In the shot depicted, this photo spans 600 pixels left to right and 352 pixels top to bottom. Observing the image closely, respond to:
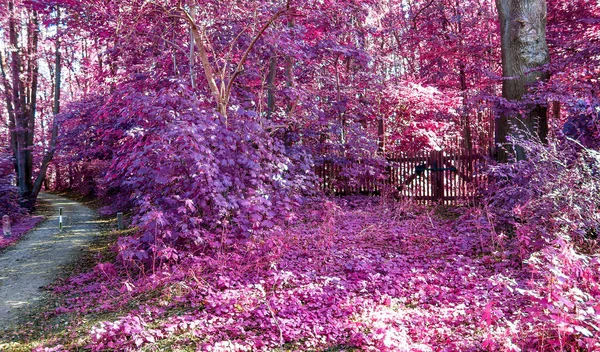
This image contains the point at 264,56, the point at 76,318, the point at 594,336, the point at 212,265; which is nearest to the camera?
the point at 594,336

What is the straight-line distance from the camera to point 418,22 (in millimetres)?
14648

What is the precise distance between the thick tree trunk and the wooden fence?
1.86 m

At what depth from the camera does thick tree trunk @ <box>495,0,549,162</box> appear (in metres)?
8.20

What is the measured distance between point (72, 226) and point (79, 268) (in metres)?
5.00

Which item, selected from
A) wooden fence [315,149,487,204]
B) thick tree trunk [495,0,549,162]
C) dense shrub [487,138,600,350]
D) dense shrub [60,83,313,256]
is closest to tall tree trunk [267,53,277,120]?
wooden fence [315,149,487,204]

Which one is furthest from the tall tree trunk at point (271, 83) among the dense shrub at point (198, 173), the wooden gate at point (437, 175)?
the wooden gate at point (437, 175)

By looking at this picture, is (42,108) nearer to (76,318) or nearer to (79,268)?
(79,268)

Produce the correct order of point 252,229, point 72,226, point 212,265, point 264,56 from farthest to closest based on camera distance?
point 72,226
point 264,56
point 252,229
point 212,265

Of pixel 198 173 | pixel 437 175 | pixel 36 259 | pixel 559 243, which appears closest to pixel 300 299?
pixel 198 173

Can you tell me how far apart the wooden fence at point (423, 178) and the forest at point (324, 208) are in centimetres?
5

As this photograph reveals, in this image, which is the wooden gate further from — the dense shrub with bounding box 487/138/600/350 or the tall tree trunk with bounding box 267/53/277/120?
the dense shrub with bounding box 487/138/600/350

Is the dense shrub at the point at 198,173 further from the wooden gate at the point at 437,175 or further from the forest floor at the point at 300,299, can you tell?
the wooden gate at the point at 437,175

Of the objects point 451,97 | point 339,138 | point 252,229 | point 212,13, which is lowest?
point 252,229

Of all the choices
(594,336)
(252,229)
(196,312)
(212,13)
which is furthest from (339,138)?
(594,336)
